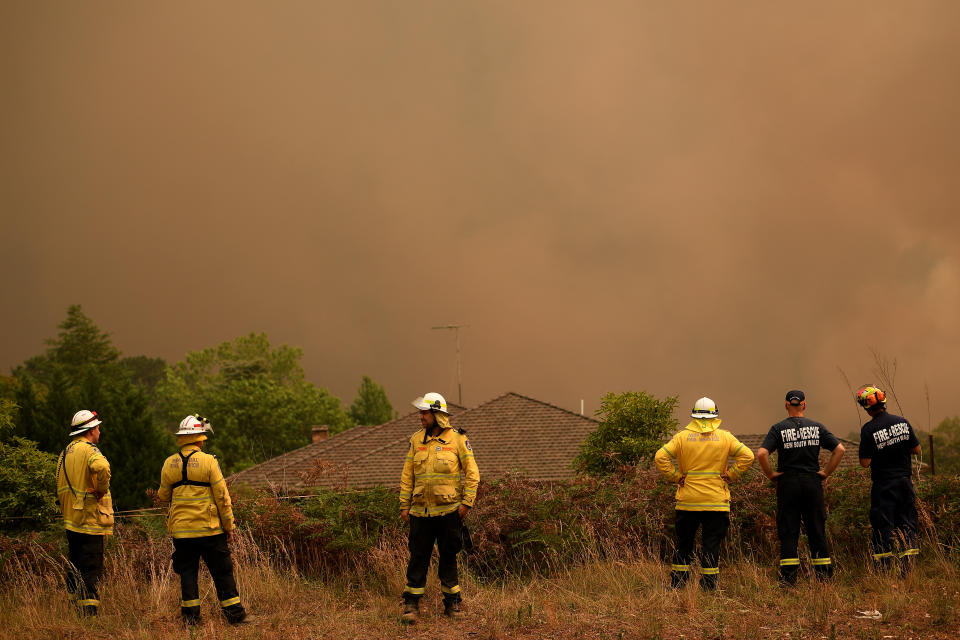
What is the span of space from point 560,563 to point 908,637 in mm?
4007

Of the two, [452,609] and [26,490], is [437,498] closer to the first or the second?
[452,609]

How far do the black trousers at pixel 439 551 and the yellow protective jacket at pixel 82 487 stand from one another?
3325 mm

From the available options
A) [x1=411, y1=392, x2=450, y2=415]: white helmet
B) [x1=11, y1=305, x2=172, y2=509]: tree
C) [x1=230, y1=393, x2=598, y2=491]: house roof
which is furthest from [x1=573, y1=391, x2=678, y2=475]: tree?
[x1=11, y1=305, x2=172, y2=509]: tree

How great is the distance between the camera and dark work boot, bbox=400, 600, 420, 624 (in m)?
7.41

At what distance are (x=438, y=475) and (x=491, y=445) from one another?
20.2 m

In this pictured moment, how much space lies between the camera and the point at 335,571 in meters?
9.89

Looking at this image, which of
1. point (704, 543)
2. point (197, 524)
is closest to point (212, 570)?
point (197, 524)

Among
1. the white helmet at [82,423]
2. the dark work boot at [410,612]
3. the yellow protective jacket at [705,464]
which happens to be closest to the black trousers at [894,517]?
the yellow protective jacket at [705,464]

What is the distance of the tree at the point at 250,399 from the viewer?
5562cm

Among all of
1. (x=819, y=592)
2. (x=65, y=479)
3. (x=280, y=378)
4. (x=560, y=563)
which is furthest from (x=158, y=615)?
(x=280, y=378)

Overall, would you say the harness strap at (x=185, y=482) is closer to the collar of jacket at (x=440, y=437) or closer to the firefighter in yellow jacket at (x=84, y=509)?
the firefighter in yellow jacket at (x=84, y=509)

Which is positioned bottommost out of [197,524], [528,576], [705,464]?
[528,576]

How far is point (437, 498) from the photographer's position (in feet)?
24.7

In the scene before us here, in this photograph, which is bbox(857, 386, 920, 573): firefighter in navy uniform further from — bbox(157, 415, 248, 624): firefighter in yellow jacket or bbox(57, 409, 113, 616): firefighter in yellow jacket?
bbox(57, 409, 113, 616): firefighter in yellow jacket
